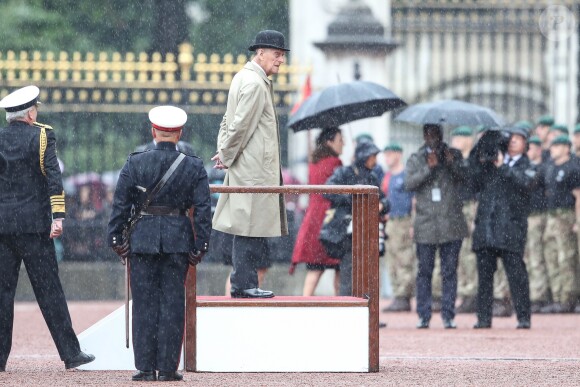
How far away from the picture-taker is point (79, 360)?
9.32m

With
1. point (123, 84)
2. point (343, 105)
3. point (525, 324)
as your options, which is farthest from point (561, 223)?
point (123, 84)

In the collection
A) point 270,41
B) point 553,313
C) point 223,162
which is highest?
point 270,41

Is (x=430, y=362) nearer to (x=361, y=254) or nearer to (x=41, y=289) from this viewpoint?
(x=361, y=254)

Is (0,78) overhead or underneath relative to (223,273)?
overhead

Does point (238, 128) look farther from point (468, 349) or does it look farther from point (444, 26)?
point (444, 26)

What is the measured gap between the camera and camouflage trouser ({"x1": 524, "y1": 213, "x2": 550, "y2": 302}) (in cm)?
1530

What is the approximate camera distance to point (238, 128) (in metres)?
9.41

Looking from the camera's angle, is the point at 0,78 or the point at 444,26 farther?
the point at 444,26

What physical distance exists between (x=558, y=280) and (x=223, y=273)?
3.20m

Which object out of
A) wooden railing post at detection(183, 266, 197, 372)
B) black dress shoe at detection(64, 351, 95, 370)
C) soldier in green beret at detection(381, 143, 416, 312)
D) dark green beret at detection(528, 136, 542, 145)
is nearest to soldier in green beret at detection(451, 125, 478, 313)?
soldier in green beret at detection(381, 143, 416, 312)

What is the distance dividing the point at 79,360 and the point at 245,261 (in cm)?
109

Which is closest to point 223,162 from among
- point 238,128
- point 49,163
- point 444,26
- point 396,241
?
point 238,128

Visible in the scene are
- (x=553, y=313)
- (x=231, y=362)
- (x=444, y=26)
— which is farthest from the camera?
(x=444, y=26)

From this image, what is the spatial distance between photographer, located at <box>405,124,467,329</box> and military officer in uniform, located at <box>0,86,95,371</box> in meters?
4.34
